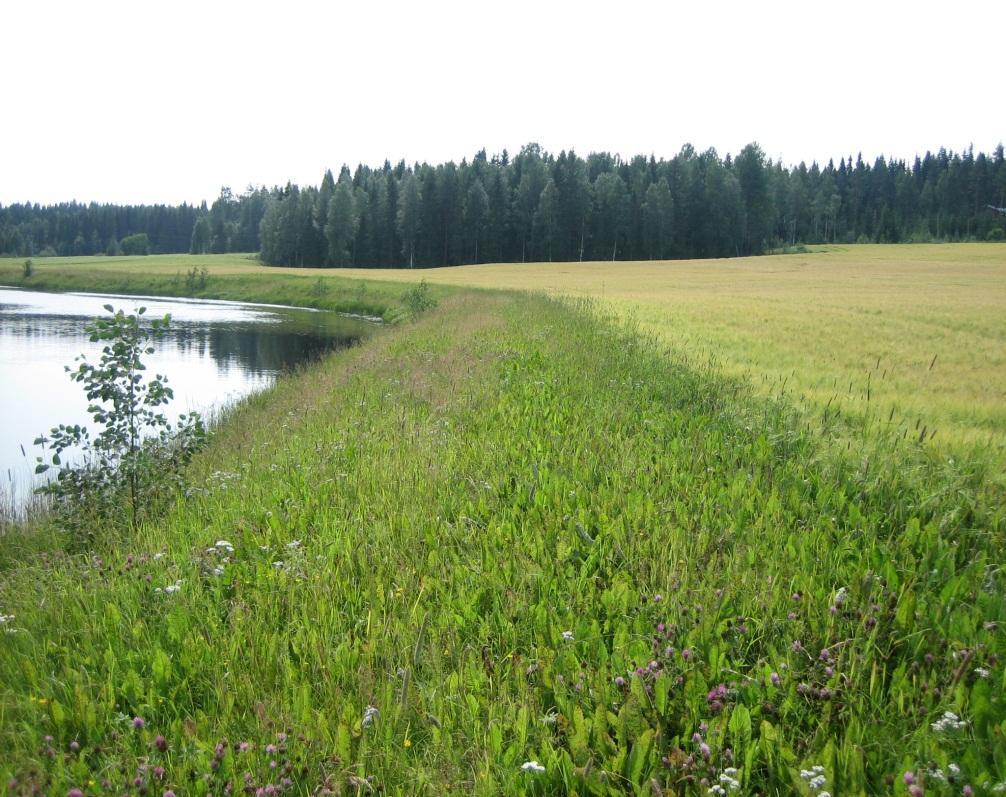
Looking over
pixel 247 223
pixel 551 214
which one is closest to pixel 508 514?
pixel 551 214

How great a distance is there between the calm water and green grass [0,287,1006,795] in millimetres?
4254

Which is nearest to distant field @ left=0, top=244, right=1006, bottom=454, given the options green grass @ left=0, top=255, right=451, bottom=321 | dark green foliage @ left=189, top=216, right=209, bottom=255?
green grass @ left=0, top=255, right=451, bottom=321

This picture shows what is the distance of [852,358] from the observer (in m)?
12.0

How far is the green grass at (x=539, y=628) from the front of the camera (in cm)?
249

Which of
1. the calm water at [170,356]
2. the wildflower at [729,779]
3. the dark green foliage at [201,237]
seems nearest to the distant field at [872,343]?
the wildflower at [729,779]

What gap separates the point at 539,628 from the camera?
3.29 m

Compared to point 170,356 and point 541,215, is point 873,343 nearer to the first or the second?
point 170,356

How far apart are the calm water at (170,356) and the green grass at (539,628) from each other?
4254mm

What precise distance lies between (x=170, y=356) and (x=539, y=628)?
2370cm

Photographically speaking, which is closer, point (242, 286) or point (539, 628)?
point (539, 628)

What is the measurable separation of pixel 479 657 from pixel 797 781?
4.43ft

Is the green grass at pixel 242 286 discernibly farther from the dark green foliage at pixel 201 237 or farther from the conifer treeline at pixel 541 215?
the dark green foliage at pixel 201 237

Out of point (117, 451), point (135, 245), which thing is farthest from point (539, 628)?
point (135, 245)

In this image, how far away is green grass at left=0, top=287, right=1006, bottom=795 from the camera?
2.49 meters
